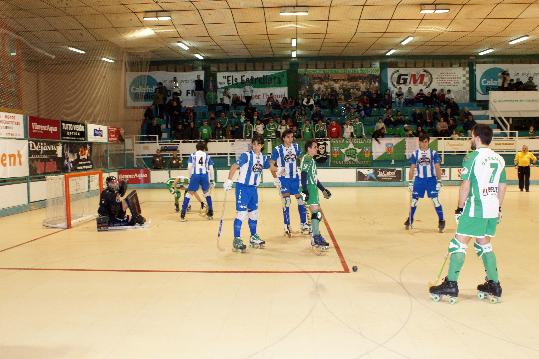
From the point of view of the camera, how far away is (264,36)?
63.2 ft

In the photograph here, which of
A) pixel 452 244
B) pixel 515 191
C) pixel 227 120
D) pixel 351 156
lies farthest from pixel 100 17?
pixel 515 191

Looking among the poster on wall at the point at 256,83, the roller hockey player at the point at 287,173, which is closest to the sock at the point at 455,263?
the roller hockey player at the point at 287,173

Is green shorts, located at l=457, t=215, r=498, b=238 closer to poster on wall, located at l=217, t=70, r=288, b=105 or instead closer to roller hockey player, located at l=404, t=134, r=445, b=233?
roller hockey player, located at l=404, t=134, r=445, b=233

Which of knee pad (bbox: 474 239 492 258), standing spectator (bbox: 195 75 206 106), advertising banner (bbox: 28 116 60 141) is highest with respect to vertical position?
standing spectator (bbox: 195 75 206 106)

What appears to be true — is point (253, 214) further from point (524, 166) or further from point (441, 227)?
point (524, 166)

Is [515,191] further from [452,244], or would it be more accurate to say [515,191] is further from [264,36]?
[452,244]

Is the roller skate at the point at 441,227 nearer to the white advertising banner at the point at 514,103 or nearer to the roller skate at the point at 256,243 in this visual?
the roller skate at the point at 256,243

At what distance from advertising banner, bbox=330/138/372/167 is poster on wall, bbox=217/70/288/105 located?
5867 mm

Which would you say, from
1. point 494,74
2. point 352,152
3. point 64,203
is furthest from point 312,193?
point 494,74

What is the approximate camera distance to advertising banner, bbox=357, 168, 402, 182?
1947cm

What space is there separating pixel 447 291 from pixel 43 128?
12099 mm

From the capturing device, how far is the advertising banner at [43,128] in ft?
40.9

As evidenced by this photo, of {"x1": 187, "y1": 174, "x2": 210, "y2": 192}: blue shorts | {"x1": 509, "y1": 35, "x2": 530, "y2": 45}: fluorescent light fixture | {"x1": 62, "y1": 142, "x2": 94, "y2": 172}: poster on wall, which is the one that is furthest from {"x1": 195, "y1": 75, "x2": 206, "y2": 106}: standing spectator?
{"x1": 509, "y1": 35, "x2": 530, "y2": 45}: fluorescent light fixture

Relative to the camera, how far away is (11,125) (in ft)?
37.9
